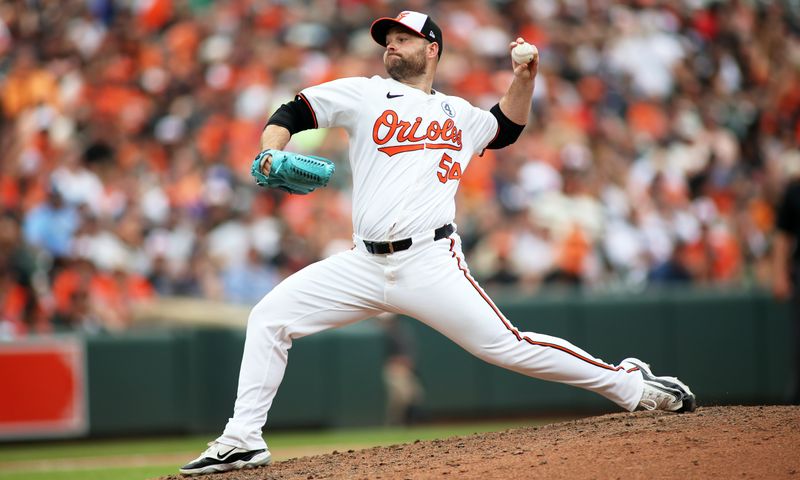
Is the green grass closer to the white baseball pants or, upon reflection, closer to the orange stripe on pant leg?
the white baseball pants

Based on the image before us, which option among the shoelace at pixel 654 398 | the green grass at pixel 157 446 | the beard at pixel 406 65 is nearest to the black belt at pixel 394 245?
the beard at pixel 406 65

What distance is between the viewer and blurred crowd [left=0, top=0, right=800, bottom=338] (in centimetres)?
1044

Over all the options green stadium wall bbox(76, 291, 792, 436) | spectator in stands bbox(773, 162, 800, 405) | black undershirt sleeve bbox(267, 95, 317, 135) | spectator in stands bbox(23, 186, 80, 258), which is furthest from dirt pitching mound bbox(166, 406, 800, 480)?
spectator in stands bbox(23, 186, 80, 258)

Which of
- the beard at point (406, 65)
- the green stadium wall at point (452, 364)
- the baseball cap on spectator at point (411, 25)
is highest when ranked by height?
the baseball cap on spectator at point (411, 25)

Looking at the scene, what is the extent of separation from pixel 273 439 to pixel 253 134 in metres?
4.11

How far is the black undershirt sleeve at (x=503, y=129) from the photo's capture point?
5.12 meters

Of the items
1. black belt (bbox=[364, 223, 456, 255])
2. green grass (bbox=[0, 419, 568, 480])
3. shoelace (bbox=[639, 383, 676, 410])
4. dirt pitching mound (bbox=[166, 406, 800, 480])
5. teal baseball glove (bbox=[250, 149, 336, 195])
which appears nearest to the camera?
dirt pitching mound (bbox=[166, 406, 800, 480])

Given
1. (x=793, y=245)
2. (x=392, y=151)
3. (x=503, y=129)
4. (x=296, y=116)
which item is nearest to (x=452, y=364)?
(x=793, y=245)

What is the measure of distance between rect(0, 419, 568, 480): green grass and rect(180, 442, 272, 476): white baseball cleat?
2.54m

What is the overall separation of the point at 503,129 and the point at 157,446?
17.4 ft

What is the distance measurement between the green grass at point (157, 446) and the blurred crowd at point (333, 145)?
1101 millimetres

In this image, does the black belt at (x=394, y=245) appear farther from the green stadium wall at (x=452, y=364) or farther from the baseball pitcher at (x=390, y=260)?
the green stadium wall at (x=452, y=364)

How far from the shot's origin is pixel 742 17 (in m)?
14.5

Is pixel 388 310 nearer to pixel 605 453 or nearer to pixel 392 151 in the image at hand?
pixel 392 151
